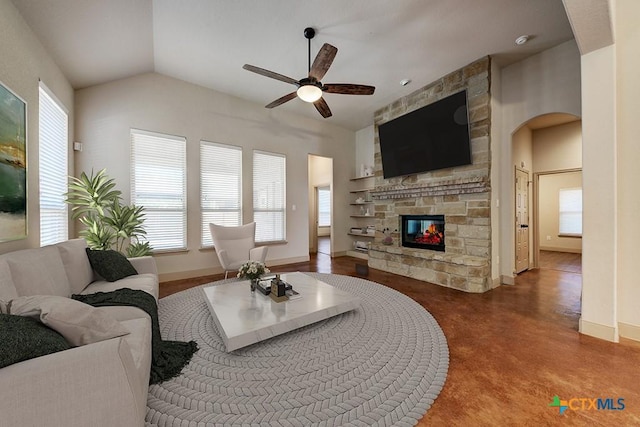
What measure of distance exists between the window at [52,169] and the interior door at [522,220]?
21.2 ft

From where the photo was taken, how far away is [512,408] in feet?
4.68

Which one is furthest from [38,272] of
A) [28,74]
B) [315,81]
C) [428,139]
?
[428,139]

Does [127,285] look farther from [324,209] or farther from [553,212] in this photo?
[553,212]

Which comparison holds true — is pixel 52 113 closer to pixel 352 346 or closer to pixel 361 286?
pixel 352 346

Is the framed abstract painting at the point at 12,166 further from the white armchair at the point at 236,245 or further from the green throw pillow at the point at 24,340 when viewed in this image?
the white armchair at the point at 236,245

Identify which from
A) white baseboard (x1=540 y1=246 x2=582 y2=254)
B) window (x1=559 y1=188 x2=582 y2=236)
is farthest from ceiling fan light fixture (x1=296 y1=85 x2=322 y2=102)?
white baseboard (x1=540 y1=246 x2=582 y2=254)

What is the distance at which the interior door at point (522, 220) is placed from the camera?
13.7 feet

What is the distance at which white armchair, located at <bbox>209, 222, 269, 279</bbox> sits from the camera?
386cm

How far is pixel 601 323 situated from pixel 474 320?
98 cm

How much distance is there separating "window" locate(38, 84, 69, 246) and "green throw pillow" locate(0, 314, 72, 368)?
2.43 m

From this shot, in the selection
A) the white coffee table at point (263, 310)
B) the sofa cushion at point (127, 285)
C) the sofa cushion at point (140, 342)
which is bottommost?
the white coffee table at point (263, 310)

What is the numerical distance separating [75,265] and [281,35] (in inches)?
129

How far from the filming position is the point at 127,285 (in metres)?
2.37

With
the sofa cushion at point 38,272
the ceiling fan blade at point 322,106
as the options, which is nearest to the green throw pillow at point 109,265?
the sofa cushion at point 38,272
